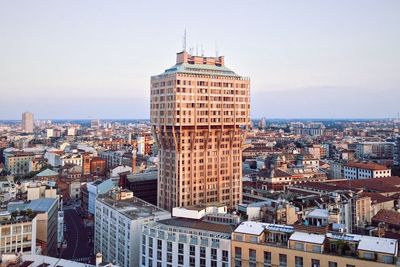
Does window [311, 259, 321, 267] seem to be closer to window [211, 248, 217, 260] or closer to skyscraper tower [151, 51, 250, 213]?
window [211, 248, 217, 260]

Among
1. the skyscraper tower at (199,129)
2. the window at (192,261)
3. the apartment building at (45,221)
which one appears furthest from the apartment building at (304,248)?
the skyscraper tower at (199,129)

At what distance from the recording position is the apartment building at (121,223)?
7693 cm

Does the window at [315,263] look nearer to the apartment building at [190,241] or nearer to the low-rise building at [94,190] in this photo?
the apartment building at [190,241]

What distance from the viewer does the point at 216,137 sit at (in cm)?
10912

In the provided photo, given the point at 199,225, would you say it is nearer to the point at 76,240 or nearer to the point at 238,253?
the point at 238,253

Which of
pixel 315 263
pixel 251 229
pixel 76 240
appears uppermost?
pixel 251 229

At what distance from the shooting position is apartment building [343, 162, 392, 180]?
159 m

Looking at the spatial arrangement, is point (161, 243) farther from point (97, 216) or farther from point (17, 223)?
point (97, 216)

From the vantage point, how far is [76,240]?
110438 millimetres

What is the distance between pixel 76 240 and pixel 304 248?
75341 millimetres

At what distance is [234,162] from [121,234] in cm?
4170

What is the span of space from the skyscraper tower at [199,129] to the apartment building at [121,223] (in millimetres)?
13060

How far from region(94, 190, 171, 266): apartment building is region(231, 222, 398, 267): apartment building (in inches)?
1003

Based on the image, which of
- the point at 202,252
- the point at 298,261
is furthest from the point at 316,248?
the point at 202,252
